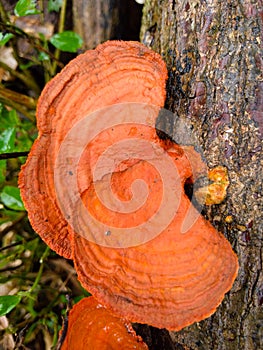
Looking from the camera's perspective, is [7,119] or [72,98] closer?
[72,98]

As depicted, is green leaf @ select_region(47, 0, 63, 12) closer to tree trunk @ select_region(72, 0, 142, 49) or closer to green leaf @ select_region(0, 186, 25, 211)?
tree trunk @ select_region(72, 0, 142, 49)

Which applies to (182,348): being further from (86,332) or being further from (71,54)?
(71,54)

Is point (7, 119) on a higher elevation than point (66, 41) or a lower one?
lower

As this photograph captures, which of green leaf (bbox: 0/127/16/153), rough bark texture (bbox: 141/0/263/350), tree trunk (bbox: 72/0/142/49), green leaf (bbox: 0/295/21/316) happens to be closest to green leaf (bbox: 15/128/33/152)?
green leaf (bbox: 0/127/16/153)

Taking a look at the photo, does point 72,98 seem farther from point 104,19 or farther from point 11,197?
point 104,19

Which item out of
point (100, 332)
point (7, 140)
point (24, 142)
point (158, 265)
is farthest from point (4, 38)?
point (100, 332)

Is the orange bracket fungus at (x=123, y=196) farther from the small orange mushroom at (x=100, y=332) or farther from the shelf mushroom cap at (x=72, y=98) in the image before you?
the small orange mushroom at (x=100, y=332)
